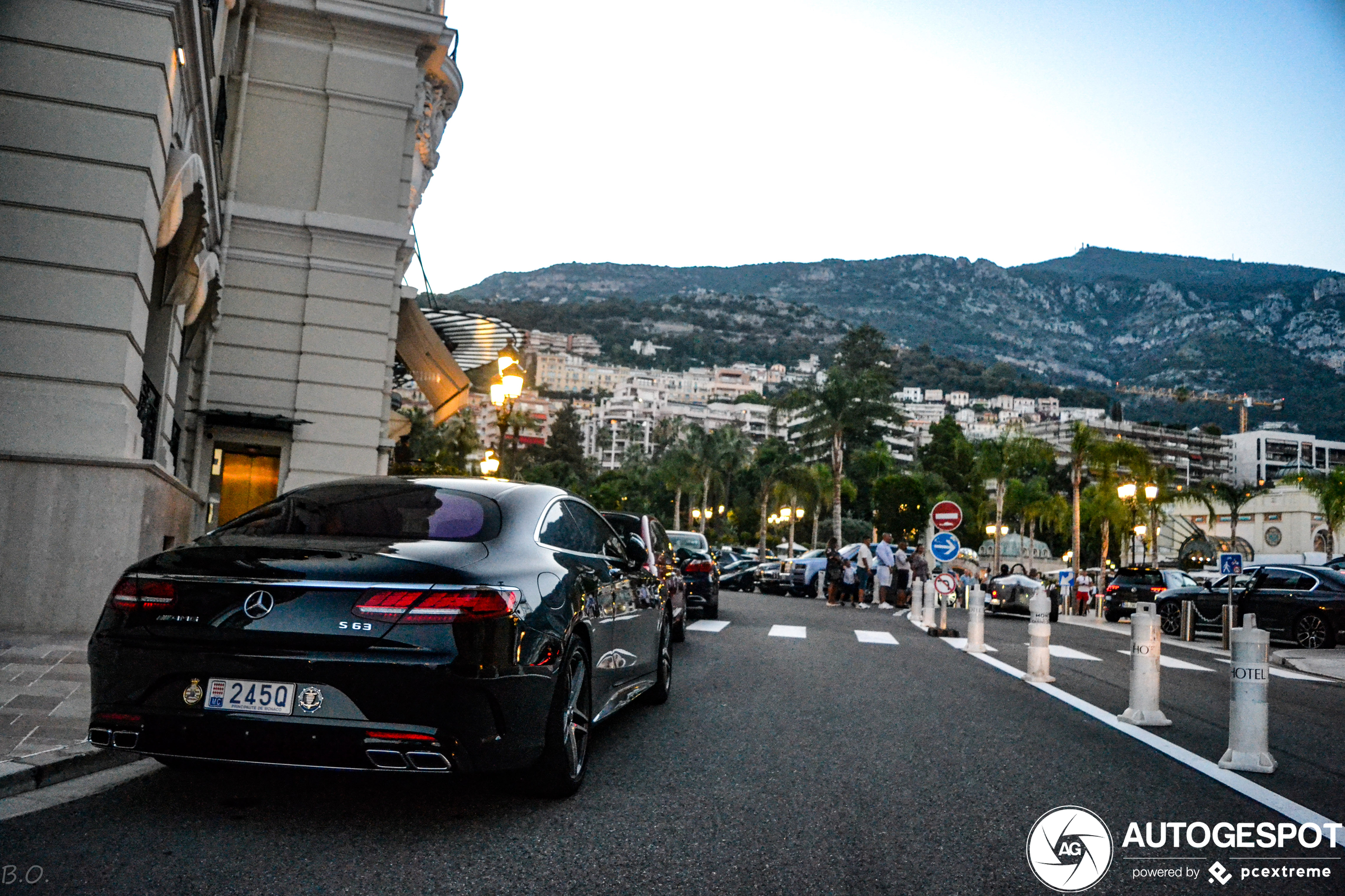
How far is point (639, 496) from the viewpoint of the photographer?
120 meters

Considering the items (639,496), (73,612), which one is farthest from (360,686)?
(639,496)

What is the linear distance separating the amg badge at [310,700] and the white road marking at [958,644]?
12986mm

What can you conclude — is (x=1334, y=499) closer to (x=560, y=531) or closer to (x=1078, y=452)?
(x=1078, y=452)

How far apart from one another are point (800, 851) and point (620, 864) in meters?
0.78

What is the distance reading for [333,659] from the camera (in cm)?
466

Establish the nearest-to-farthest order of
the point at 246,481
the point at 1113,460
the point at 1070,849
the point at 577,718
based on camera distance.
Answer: the point at 1070,849 < the point at 577,718 < the point at 246,481 < the point at 1113,460

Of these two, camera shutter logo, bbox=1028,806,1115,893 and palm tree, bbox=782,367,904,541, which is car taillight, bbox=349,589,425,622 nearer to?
camera shutter logo, bbox=1028,806,1115,893

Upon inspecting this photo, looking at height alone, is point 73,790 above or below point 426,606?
below

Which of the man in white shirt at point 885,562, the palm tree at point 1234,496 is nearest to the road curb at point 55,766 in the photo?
the man in white shirt at point 885,562

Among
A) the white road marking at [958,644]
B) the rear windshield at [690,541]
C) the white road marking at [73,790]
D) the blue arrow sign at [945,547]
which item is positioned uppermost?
the blue arrow sign at [945,547]

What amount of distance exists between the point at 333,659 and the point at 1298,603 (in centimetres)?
2121

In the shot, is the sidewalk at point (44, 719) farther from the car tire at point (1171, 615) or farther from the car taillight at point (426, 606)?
the car tire at point (1171, 615)

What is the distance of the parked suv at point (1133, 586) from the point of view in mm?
31766

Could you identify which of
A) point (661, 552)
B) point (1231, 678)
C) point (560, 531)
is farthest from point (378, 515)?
point (661, 552)
